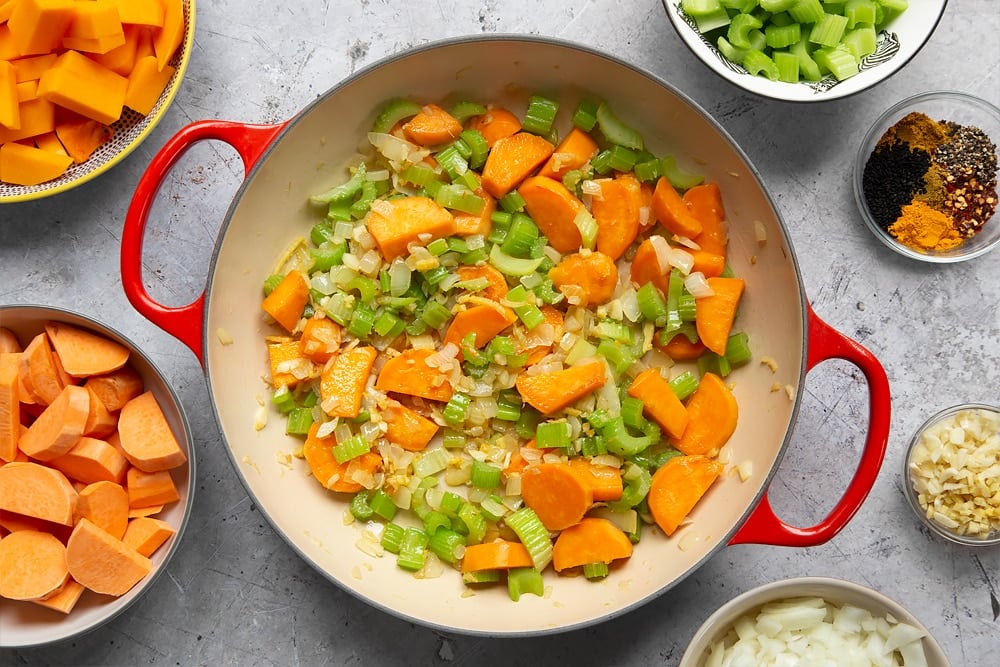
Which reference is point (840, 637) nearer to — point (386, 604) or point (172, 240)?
point (386, 604)

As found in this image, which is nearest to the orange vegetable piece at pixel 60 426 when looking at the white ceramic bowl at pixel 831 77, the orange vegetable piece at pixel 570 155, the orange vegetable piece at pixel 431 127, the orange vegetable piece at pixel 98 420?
the orange vegetable piece at pixel 98 420

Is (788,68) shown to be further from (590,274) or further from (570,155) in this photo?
(590,274)

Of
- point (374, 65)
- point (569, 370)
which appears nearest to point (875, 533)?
point (569, 370)

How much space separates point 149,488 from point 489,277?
1114 millimetres

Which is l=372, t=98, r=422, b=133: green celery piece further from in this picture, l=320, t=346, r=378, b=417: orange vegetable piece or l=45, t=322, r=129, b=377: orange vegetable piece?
l=45, t=322, r=129, b=377: orange vegetable piece

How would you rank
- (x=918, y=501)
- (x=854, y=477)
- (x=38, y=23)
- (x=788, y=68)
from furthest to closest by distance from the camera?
(x=918, y=501), (x=788, y=68), (x=38, y=23), (x=854, y=477)

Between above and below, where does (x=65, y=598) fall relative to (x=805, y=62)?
below

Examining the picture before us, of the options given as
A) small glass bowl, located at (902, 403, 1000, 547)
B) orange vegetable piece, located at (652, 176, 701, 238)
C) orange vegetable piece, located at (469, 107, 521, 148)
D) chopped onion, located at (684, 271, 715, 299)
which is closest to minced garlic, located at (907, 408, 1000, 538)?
small glass bowl, located at (902, 403, 1000, 547)

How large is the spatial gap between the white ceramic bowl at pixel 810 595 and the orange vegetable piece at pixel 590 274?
0.90 meters

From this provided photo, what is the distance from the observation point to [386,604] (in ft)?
7.16

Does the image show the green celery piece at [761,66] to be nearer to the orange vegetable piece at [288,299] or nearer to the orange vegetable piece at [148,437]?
the orange vegetable piece at [288,299]

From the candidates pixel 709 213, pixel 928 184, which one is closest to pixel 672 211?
pixel 709 213

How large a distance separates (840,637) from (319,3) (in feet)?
7.82

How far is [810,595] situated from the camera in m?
2.25
